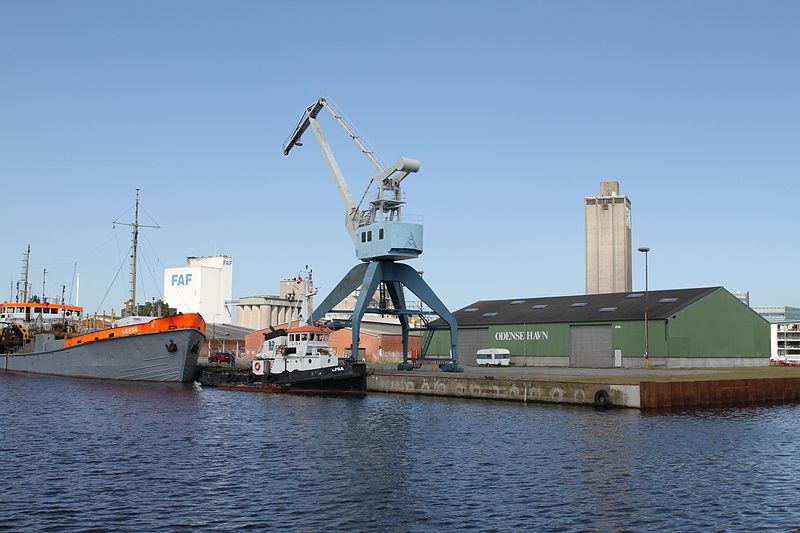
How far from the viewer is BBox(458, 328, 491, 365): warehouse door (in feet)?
290

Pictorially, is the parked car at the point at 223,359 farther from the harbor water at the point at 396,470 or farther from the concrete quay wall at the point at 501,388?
the harbor water at the point at 396,470

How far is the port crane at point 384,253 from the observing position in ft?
208

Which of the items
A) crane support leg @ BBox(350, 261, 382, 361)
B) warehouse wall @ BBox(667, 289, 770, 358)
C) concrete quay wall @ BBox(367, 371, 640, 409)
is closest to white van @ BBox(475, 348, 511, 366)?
warehouse wall @ BBox(667, 289, 770, 358)

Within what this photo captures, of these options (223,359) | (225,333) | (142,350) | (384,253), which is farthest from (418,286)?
(225,333)

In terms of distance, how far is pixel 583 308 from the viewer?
8300cm

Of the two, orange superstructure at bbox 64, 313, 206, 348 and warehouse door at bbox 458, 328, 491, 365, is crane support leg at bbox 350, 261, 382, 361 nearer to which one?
orange superstructure at bbox 64, 313, 206, 348

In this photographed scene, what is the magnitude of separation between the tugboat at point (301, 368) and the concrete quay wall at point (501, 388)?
278 cm

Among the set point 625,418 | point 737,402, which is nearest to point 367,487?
point 625,418

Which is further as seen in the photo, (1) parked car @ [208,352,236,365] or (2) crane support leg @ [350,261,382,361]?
(1) parked car @ [208,352,236,365]

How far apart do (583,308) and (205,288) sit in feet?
383

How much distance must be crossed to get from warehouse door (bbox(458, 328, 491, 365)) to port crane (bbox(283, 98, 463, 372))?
19343 mm

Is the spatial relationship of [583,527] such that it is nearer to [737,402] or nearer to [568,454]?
[568,454]

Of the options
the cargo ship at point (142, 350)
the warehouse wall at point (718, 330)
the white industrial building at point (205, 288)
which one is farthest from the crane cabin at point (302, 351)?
the white industrial building at point (205, 288)

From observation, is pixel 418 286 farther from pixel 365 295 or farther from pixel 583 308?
pixel 583 308
